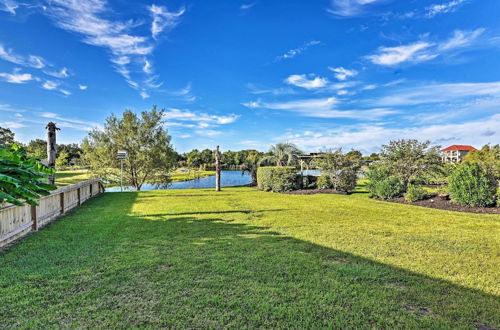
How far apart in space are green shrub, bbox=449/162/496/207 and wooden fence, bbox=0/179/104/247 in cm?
1154

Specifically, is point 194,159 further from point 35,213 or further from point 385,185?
point 35,213

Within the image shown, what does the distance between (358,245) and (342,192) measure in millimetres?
8739

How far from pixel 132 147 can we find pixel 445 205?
1935 cm

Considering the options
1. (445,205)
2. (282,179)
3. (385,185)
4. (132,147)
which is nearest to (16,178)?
(445,205)

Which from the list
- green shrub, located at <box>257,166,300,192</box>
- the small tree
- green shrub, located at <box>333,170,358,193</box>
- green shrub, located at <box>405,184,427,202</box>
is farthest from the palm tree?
green shrub, located at <box>405,184,427,202</box>

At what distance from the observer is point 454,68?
15.5 metres

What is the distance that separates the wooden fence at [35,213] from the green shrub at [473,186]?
37.9ft

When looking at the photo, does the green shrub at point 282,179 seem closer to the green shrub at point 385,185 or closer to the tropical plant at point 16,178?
the green shrub at point 385,185

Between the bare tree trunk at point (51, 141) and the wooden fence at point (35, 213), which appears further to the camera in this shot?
the bare tree trunk at point (51, 141)

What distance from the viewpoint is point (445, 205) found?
8664 mm

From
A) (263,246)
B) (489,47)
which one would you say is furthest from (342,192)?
(489,47)

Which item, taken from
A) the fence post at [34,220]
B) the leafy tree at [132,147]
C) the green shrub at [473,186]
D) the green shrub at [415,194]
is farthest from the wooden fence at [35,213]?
the green shrub at [473,186]

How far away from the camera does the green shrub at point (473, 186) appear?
8000 mm

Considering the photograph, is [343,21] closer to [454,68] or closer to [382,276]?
[454,68]
